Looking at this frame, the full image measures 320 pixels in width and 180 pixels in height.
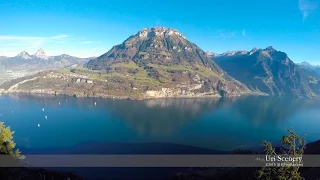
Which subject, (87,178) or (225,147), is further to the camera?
(225,147)

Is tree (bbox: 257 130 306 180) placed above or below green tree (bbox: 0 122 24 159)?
above

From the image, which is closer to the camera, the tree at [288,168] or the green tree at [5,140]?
the tree at [288,168]

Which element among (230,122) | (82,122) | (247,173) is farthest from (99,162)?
(230,122)

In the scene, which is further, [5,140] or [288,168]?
[5,140]

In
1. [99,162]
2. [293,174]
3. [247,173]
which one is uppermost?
[293,174]

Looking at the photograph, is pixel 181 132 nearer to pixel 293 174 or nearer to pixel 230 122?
pixel 230 122

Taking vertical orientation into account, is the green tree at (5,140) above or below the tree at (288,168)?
below

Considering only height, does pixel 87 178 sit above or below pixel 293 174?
below

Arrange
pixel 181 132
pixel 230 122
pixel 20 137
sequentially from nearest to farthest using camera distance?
pixel 20 137, pixel 181 132, pixel 230 122

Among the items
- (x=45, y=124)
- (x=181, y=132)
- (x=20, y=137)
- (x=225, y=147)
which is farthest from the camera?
(x=45, y=124)

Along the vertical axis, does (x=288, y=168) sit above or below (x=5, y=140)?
above

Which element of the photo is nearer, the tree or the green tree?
the tree
